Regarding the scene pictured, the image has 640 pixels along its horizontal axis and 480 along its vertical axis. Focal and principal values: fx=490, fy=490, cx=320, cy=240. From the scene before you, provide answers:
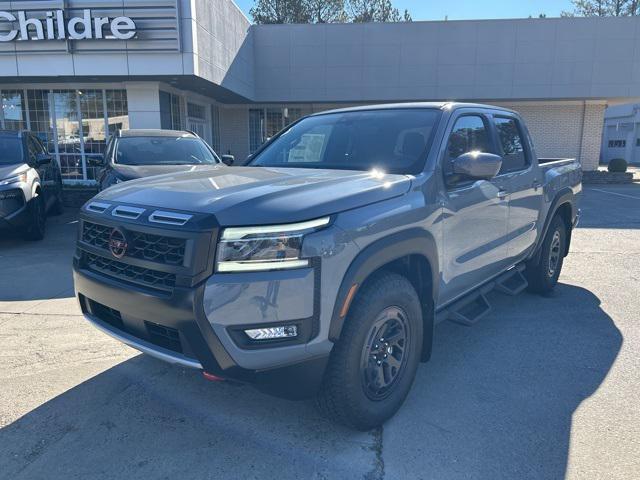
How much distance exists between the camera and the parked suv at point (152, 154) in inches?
302

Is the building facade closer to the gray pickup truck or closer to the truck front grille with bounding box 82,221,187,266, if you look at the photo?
the gray pickup truck

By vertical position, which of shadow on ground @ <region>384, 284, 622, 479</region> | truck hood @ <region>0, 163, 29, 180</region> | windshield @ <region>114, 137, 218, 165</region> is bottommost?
shadow on ground @ <region>384, 284, 622, 479</region>

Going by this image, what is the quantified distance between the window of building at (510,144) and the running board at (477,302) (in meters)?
1.01

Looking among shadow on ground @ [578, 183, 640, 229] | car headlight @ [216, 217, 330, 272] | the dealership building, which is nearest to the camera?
car headlight @ [216, 217, 330, 272]

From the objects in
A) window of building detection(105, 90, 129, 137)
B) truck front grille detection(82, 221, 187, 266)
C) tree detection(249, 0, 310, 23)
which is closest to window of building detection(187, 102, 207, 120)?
window of building detection(105, 90, 129, 137)

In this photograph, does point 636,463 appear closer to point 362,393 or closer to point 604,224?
point 362,393

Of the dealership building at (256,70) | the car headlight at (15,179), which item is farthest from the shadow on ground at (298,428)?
the dealership building at (256,70)

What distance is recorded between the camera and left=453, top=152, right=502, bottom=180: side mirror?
311cm

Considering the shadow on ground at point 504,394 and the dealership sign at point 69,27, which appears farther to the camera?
the dealership sign at point 69,27

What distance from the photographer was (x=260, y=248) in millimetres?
2309

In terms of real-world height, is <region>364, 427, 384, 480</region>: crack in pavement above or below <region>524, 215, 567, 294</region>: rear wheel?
below

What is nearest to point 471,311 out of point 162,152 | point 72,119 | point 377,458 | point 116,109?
point 377,458

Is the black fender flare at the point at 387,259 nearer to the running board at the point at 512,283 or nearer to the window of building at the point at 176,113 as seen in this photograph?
the running board at the point at 512,283

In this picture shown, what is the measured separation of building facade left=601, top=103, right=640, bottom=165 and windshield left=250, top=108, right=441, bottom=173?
4069 centimetres
